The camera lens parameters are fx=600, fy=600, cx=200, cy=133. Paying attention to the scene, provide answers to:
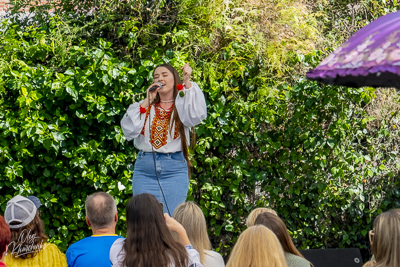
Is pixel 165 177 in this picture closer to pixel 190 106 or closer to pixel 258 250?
pixel 190 106

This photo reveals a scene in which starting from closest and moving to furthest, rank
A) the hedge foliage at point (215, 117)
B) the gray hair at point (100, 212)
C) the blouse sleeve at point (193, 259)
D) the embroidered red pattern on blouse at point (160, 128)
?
the blouse sleeve at point (193, 259)
the gray hair at point (100, 212)
the embroidered red pattern on blouse at point (160, 128)
the hedge foliage at point (215, 117)

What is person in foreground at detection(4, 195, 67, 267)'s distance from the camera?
331 centimetres

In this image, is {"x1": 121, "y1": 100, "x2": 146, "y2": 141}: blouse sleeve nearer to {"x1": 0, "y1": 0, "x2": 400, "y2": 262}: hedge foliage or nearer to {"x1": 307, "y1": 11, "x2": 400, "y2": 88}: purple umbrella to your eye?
{"x1": 0, "y1": 0, "x2": 400, "y2": 262}: hedge foliage

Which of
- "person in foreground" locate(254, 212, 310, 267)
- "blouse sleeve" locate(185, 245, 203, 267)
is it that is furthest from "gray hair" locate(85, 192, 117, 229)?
"person in foreground" locate(254, 212, 310, 267)

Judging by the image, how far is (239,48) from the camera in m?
5.45

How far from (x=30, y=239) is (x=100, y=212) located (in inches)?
16.1

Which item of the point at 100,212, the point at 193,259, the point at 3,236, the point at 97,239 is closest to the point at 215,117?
the point at 100,212

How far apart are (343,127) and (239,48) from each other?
119 cm

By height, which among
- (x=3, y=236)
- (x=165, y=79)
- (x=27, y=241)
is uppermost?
(x=165, y=79)

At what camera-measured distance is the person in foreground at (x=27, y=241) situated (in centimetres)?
331

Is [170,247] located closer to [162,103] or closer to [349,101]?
[162,103]

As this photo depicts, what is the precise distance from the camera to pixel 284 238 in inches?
132

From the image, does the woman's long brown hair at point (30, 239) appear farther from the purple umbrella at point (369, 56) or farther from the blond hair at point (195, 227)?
the purple umbrella at point (369, 56)

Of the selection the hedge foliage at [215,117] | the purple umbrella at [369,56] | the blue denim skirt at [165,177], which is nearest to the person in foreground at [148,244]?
the purple umbrella at [369,56]
